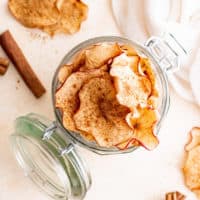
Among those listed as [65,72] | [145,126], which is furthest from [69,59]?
[145,126]

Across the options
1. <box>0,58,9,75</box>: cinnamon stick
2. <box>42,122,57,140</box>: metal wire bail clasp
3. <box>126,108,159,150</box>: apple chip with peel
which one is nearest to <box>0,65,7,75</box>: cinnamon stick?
<box>0,58,9,75</box>: cinnamon stick

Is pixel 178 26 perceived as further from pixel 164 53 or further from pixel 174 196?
pixel 174 196

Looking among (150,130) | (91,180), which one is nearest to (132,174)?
(91,180)

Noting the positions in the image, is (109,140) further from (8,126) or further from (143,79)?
(8,126)

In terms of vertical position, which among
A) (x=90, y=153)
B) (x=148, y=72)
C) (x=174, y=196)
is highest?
(x=148, y=72)

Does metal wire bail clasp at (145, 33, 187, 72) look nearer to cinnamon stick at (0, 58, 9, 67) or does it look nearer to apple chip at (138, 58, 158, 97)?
apple chip at (138, 58, 158, 97)

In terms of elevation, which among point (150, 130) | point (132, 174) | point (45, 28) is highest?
point (45, 28)

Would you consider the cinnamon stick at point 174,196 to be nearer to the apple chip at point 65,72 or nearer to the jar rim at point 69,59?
the jar rim at point 69,59
